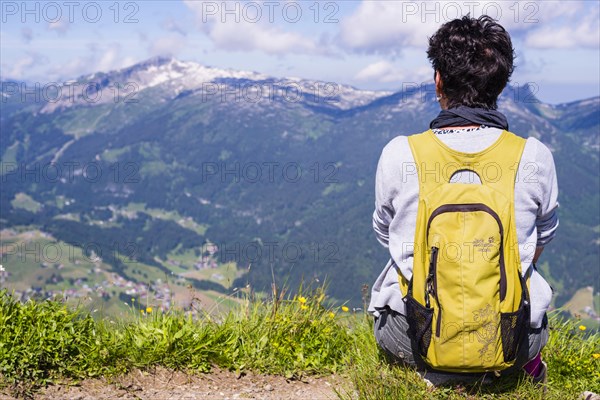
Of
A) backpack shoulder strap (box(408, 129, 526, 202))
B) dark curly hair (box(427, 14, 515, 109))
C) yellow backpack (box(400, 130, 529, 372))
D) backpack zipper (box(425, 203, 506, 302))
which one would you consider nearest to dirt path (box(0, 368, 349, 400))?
yellow backpack (box(400, 130, 529, 372))

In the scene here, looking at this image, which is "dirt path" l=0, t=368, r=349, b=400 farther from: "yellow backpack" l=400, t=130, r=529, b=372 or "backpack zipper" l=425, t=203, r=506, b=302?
"backpack zipper" l=425, t=203, r=506, b=302

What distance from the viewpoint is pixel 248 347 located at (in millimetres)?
4988

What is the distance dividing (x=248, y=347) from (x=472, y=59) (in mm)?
3064

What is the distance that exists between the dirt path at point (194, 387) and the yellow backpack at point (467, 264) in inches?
52.7

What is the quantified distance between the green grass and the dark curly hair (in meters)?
2.06

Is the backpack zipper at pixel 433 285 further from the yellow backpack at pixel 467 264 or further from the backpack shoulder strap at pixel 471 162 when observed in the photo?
the backpack shoulder strap at pixel 471 162

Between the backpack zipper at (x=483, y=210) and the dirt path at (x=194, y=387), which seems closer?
the backpack zipper at (x=483, y=210)

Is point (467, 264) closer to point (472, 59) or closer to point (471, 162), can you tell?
point (471, 162)

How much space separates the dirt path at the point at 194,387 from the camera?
4.34 metres

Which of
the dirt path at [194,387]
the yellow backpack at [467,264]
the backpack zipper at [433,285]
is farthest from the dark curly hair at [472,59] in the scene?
the dirt path at [194,387]

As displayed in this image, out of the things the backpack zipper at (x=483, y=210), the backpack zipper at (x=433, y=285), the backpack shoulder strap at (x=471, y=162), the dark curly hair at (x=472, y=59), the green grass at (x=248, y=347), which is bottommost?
the green grass at (x=248, y=347)

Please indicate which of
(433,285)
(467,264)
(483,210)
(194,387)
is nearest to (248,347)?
(194,387)

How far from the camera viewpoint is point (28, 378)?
4254 millimetres

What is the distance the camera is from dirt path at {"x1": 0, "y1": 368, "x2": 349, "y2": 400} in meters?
4.34
